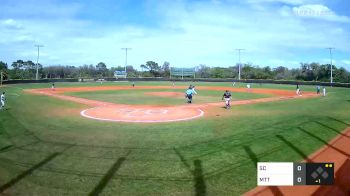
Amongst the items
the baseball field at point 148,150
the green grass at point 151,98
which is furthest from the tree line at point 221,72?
the baseball field at point 148,150

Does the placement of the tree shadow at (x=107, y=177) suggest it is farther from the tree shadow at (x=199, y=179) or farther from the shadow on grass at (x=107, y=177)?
the tree shadow at (x=199, y=179)

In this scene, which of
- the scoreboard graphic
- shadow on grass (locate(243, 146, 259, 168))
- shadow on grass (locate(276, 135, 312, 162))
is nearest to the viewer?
the scoreboard graphic

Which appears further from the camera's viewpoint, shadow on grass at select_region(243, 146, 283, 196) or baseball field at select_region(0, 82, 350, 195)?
baseball field at select_region(0, 82, 350, 195)

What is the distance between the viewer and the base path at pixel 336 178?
11.4 metres

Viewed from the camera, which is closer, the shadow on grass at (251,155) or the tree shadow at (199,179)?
the tree shadow at (199,179)

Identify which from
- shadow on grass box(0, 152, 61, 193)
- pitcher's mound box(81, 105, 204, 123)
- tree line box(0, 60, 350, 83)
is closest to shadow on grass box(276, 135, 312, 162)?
pitcher's mound box(81, 105, 204, 123)

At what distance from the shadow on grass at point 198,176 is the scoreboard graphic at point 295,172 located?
Answer: 474cm

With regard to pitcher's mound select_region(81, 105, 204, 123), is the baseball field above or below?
below

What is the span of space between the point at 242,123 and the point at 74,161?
12.2 metres

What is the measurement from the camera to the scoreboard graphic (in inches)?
262

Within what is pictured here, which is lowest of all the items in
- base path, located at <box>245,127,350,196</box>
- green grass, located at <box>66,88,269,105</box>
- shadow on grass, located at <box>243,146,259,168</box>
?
base path, located at <box>245,127,350,196</box>

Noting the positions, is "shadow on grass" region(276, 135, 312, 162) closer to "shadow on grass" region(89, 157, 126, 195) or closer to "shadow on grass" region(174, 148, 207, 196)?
"shadow on grass" region(174, 148, 207, 196)

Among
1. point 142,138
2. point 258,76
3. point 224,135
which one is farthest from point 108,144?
point 258,76

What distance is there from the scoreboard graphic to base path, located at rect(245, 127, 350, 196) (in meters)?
4.60
